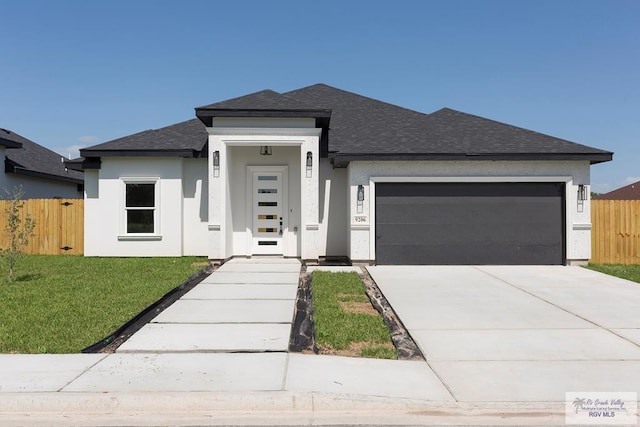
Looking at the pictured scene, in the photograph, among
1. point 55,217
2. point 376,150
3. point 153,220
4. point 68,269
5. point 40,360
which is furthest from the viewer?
point 55,217

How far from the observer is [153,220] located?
1412 cm

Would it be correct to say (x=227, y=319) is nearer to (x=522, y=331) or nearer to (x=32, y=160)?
(x=522, y=331)

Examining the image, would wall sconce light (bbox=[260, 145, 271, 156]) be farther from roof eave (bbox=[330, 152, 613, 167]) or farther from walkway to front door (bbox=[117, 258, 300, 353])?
walkway to front door (bbox=[117, 258, 300, 353])

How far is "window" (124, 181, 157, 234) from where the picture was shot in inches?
556

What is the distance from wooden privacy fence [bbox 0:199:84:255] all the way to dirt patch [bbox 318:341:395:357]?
44.2 ft

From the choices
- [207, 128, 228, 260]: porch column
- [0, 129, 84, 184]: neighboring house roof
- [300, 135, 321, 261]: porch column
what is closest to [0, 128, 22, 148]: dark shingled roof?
[0, 129, 84, 184]: neighboring house roof

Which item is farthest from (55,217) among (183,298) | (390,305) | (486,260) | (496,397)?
(496,397)

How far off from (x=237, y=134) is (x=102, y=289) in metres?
5.63

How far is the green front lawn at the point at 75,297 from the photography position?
212 inches

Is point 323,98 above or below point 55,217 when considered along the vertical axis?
above

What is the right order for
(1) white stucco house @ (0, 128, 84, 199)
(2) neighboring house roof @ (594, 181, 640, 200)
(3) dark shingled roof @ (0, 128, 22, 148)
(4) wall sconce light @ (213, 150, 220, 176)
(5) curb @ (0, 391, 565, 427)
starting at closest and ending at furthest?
(5) curb @ (0, 391, 565, 427)
(4) wall sconce light @ (213, 150, 220, 176)
(3) dark shingled roof @ (0, 128, 22, 148)
(1) white stucco house @ (0, 128, 84, 199)
(2) neighboring house roof @ (594, 181, 640, 200)

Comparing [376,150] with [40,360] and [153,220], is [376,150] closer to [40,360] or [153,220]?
[153,220]

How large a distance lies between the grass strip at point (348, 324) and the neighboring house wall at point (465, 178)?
3457 millimetres

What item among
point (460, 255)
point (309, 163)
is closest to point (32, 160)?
point (309, 163)
